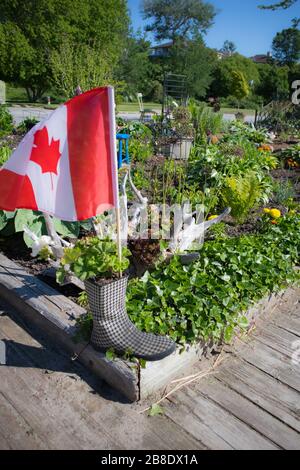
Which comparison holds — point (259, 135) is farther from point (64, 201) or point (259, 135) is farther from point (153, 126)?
point (64, 201)

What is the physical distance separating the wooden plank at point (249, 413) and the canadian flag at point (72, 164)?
1.22 m

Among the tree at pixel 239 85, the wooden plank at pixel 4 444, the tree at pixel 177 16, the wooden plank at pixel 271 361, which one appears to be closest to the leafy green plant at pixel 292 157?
the wooden plank at pixel 271 361

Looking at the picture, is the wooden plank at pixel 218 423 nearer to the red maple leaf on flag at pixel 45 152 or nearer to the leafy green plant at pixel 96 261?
the leafy green plant at pixel 96 261

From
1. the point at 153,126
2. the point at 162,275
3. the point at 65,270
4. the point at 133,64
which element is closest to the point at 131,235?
the point at 162,275

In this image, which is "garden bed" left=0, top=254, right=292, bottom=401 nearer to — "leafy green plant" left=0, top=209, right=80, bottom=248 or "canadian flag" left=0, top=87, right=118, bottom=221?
"leafy green plant" left=0, top=209, right=80, bottom=248

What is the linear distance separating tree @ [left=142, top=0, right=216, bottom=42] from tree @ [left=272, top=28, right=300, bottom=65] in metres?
20.0

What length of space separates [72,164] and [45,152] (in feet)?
0.54

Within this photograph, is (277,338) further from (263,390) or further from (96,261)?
(96,261)

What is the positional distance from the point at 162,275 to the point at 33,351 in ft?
3.35

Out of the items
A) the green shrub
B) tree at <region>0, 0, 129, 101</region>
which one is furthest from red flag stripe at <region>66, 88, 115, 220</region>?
tree at <region>0, 0, 129, 101</region>

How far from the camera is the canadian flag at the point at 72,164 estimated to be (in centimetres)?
195

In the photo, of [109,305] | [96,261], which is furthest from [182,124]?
[109,305]

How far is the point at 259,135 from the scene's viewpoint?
9.25 m

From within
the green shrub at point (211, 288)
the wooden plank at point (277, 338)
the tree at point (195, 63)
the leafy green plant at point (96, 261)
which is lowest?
the wooden plank at point (277, 338)
